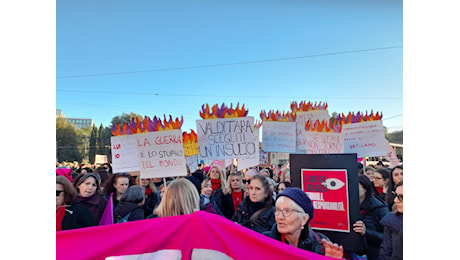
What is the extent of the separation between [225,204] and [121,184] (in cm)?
169

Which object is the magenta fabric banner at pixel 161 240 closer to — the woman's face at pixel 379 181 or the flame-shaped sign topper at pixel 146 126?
the flame-shaped sign topper at pixel 146 126

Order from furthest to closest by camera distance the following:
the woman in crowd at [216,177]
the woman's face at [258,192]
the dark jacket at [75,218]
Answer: the woman in crowd at [216,177], the woman's face at [258,192], the dark jacket at [75,218]

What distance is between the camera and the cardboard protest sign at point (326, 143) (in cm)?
555

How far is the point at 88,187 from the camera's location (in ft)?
14.4

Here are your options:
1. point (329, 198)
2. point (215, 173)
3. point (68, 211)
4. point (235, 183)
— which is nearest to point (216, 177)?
point (215, 173)

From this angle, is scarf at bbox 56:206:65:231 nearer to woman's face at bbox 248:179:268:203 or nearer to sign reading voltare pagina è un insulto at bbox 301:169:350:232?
woman's face at bbox 248:179:268:203

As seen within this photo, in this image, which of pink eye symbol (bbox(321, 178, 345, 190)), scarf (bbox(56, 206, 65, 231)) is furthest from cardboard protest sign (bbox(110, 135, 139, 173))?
pink eye symbol (bbox(321, 178, 345, 190))

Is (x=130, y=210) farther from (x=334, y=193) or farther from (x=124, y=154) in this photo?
(x=334, y=193)

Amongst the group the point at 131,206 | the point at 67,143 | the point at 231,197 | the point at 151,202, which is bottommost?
the point at 67,143

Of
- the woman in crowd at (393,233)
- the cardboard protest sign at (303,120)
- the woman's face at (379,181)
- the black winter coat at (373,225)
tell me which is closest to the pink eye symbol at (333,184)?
the woman in crowd at (393,233)

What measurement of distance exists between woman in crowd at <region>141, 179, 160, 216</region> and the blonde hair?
206 cm

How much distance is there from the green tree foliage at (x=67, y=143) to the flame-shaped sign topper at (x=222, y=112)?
3218 cm

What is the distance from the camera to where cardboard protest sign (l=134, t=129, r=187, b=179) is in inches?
215
